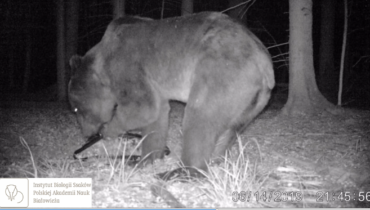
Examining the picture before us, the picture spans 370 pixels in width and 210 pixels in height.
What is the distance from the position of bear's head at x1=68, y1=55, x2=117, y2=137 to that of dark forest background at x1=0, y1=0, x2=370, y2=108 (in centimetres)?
822

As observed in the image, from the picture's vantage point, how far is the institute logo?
3359 millimetres

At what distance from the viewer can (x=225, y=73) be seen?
13.8 ft

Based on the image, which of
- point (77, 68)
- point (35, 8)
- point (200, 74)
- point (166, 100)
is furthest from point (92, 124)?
point (35, 8)

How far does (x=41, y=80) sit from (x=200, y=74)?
120ft

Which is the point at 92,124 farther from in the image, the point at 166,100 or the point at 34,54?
the point at 34,54

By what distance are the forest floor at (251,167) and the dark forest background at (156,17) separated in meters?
6.66

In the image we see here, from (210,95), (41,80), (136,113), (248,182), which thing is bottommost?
(41,80)

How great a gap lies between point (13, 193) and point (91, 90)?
232cm

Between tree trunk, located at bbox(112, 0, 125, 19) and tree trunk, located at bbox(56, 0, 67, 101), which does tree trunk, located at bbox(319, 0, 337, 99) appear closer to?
tree trunk, located at bbox(112, 0, 125, 19)

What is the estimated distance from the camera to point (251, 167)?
4.90 meters

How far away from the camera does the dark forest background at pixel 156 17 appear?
1848 cm

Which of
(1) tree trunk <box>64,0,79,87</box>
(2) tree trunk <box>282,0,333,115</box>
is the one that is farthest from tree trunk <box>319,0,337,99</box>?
(1) tree trunk <box>64,0,79,87</box>

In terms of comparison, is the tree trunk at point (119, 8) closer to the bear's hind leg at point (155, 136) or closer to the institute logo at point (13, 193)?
the bear's hind leg at point (155, 136)

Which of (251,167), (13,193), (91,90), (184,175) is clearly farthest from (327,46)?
(13,193)
